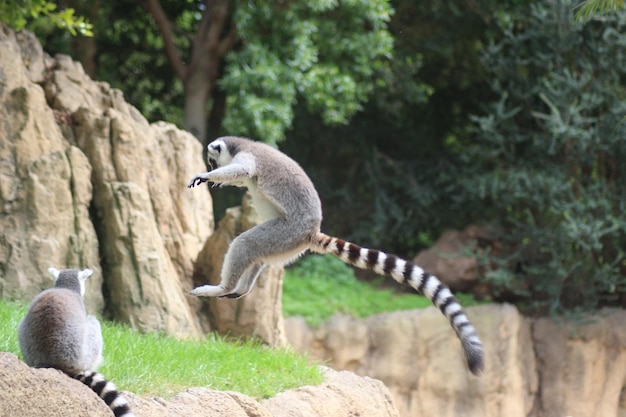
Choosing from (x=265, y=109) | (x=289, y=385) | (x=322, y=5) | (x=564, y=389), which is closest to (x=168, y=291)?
(x=289, y=385)

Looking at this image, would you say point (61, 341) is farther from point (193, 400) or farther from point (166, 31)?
point (166, 31)

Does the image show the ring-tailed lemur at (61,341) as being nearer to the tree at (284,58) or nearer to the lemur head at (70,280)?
the lemur head at (70,280)

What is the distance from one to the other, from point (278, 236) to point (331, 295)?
626 cm

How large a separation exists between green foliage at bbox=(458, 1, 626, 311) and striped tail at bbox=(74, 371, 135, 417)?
768cm

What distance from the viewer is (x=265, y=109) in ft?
37.7

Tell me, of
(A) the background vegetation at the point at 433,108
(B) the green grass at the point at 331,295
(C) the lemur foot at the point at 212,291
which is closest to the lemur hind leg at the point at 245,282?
(C) the lemur foot at the point at 212,291

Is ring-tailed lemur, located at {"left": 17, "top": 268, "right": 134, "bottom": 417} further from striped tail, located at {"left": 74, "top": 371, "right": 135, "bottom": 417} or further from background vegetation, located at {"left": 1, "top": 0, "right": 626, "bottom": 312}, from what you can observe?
background vegetation, located at {"left": 1, "top": 0, "right": 626, "bottom": 312}

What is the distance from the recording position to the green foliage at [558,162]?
1152 cm

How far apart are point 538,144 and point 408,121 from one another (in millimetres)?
3550

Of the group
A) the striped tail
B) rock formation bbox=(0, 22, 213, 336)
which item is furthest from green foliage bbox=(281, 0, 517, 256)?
the striped tail

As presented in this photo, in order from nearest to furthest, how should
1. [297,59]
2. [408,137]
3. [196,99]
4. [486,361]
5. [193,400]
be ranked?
[193,400]
[486,361]
[297,59]
[196,99]
[408,137]

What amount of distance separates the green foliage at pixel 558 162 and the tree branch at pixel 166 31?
4974mm

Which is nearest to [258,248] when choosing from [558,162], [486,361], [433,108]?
[486,361]

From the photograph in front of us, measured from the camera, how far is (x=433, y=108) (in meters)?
15.2
